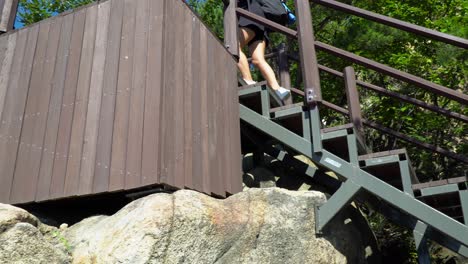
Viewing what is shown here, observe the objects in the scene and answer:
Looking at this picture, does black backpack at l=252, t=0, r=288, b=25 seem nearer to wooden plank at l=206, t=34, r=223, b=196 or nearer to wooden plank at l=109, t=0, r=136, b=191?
wooden plank at l=206, t=34, r=223, b=196

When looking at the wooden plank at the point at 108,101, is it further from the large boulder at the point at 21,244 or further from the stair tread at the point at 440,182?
the stair tread at the point at 440,182

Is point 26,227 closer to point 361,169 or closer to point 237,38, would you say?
point 361,169

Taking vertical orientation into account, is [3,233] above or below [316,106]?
below

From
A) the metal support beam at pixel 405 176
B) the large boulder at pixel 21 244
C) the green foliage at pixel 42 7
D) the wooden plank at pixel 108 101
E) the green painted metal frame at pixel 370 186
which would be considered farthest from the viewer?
the green foliage at pixel 42 7

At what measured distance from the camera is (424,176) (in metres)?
9.11

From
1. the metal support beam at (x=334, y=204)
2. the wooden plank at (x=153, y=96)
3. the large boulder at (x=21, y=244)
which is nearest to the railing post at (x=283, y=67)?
the metal support beam at (x=334, y=204)

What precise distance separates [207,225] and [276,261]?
811mm

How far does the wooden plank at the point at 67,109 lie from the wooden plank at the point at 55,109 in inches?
1.3

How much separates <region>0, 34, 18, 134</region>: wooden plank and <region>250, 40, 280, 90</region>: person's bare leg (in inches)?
102

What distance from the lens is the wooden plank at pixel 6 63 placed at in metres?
4.53

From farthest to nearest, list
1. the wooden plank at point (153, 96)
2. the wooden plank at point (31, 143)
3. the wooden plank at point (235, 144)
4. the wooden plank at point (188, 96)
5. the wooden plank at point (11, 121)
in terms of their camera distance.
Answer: the wooden plank at point (235, 144) → the wooden plank at point (11, 121) → the wooden plank at point (31, 143) → the wooden plank at point (188, 96) → the wooden plank at point (153, 96)

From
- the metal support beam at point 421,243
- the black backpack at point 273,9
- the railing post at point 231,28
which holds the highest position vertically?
the black backpack at point 273,9

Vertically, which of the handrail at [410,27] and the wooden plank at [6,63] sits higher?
the handrail at [410,27]

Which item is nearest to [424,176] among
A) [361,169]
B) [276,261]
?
[361,169]
